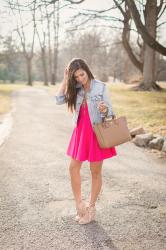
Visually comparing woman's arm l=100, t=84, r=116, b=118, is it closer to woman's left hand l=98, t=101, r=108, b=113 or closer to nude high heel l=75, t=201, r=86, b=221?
woman's left hand l=98, t=101, r=108, b=113

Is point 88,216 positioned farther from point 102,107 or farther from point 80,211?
point 102,107

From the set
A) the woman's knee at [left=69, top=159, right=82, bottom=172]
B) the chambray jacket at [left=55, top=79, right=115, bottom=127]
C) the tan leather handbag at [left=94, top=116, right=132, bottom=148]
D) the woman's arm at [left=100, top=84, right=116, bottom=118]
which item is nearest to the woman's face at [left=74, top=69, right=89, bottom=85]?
the chambray jacket at [left=55, top=79, right=115, bottom=127]

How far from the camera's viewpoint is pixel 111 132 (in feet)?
14.0

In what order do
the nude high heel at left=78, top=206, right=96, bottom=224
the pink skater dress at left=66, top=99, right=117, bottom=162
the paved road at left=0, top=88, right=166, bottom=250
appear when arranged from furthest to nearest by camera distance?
the nude high heel at left=78, top=206, right=96, bottom=224
the pink skater dress at left=66, top=99, right=117, bottom=162
the paved road at left=0, top=88, right=166, bottom=250

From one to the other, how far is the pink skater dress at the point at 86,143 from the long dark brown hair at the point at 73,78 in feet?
0.43

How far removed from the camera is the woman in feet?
14.1

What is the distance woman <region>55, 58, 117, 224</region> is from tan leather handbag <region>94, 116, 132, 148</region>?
0.30 feet

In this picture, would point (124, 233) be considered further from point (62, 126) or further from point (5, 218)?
point (62, 126)

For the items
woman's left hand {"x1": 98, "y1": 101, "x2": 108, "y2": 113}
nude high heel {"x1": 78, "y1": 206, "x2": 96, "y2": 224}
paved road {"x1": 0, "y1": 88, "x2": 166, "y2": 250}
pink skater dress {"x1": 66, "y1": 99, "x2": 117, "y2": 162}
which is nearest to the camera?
paved road {"x1": 0, "y1": 88, "x2": 166, "y2": 250}

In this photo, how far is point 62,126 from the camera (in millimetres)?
12008

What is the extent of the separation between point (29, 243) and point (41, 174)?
2613mm

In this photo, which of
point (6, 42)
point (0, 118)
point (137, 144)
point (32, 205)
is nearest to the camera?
point (32, 205)

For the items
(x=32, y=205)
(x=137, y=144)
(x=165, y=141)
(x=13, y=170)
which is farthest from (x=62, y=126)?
(x=32, y=205)

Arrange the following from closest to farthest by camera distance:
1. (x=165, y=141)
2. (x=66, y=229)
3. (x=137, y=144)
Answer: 1. (x=66, y=229)
2. (x=165, y=141)
3. (x=137, y=144)
